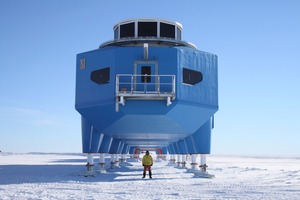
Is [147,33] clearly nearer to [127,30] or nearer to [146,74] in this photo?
[127,30]

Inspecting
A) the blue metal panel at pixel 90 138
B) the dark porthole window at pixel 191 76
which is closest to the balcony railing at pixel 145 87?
the dark porthole window at pixel 191 76

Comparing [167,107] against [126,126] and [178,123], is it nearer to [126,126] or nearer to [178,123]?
[178,123]

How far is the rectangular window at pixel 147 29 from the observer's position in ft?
62.0

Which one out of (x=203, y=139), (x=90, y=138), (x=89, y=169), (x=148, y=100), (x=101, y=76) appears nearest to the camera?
(x=148, y=100)

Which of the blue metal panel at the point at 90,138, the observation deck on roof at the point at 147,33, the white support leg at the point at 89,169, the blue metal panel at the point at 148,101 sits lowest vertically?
the white support leg at the point at 89,169

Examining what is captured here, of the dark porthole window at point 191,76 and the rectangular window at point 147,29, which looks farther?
the rectangular window at point 147,29

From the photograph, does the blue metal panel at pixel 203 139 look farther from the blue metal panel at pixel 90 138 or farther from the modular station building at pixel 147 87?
the blue metal panel at pixel 90 138

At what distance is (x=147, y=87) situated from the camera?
51.4 ft

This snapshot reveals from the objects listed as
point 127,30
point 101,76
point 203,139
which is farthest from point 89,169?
point 127,30

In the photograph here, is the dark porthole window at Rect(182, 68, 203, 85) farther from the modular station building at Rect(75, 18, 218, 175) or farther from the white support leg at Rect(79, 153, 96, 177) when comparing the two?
the white support leg at Rect(79, 153, 96, 177)

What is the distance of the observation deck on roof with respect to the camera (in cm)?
1803

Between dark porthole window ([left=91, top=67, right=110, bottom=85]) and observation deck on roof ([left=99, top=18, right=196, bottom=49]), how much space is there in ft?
7.42

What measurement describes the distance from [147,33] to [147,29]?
24 centimetres

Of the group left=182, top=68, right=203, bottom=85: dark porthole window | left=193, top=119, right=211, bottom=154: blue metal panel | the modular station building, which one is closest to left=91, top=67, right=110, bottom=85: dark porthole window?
the modular station building
